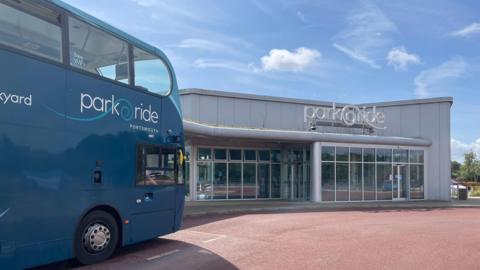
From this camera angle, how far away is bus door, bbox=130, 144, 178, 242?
30.2ft

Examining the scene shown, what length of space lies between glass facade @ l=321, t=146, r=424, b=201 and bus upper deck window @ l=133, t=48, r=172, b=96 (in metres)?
16.0

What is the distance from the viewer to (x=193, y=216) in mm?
17359

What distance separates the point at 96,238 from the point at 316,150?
57.8 feet

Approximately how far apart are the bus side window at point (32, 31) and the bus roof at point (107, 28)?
0.28 meters

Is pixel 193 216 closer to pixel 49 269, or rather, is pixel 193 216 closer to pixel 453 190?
pixel 49 269

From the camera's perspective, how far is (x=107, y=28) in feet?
28.4

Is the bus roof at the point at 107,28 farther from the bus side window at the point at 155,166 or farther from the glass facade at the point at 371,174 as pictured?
the glass facade at the point at 371,174

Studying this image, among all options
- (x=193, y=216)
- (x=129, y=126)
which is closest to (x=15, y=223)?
(x=129, y=126)

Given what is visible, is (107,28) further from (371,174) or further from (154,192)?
(371,174)

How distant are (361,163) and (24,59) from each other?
21900 millimetres

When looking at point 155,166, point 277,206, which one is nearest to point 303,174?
point 277,206

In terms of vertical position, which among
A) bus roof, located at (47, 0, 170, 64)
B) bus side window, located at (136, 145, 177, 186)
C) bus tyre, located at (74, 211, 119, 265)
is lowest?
bus tyre, located at (74, 211, 119, 265)

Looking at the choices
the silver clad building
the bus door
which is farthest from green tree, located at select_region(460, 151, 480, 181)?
the bus door

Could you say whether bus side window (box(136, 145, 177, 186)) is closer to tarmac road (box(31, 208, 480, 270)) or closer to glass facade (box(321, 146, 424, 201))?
tarmac road (box(31, 208, 480, 270))
